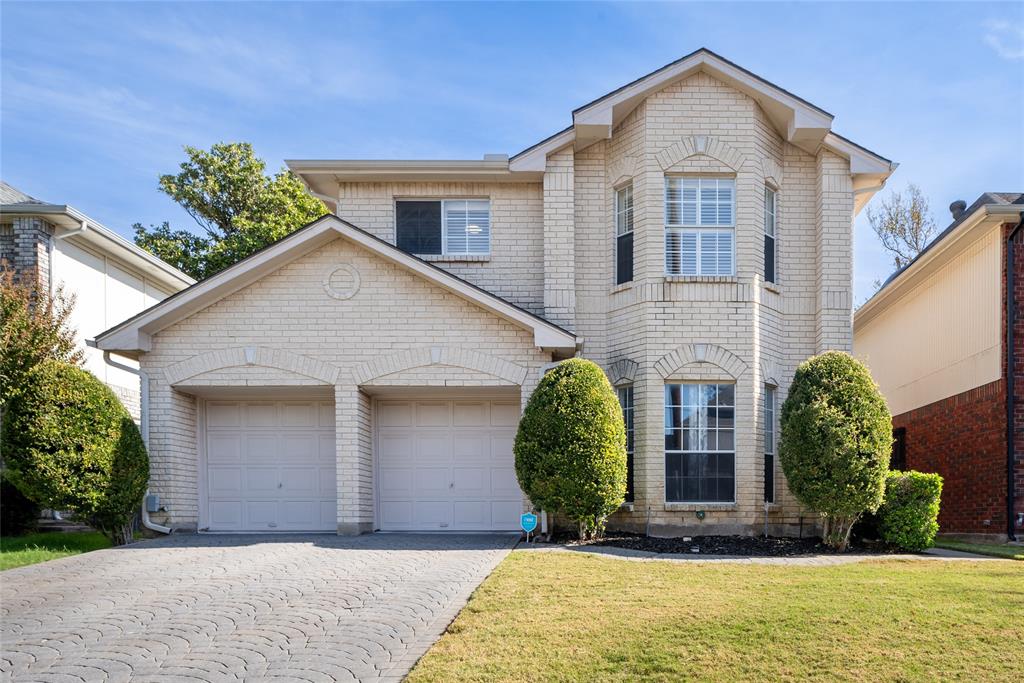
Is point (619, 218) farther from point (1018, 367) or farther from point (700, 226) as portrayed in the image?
point (1018, 367)

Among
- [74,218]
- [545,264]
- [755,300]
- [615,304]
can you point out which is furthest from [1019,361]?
[74,218]

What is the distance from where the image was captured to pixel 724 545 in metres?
11.4

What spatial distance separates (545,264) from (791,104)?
191 inches

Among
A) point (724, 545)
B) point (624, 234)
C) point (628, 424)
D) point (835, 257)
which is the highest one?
point (624, 234)

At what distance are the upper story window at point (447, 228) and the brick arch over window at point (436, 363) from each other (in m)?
2.48

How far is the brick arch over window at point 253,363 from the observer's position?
1253cm

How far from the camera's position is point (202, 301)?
41.2ft

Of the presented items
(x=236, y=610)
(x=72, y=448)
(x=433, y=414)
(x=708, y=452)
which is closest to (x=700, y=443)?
(x=708, y=452)

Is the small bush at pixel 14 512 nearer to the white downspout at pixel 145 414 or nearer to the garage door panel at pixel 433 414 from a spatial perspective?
the white downspout at pixel 145 414

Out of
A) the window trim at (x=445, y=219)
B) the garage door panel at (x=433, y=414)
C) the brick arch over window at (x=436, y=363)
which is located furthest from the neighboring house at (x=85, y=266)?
the window trim at (x=445, y=219)

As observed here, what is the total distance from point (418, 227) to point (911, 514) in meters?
9.20

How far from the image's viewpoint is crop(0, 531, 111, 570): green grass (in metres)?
10.5

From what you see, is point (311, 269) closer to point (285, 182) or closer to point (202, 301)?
point (202, 301)

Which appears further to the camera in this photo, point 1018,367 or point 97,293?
point 97,293
